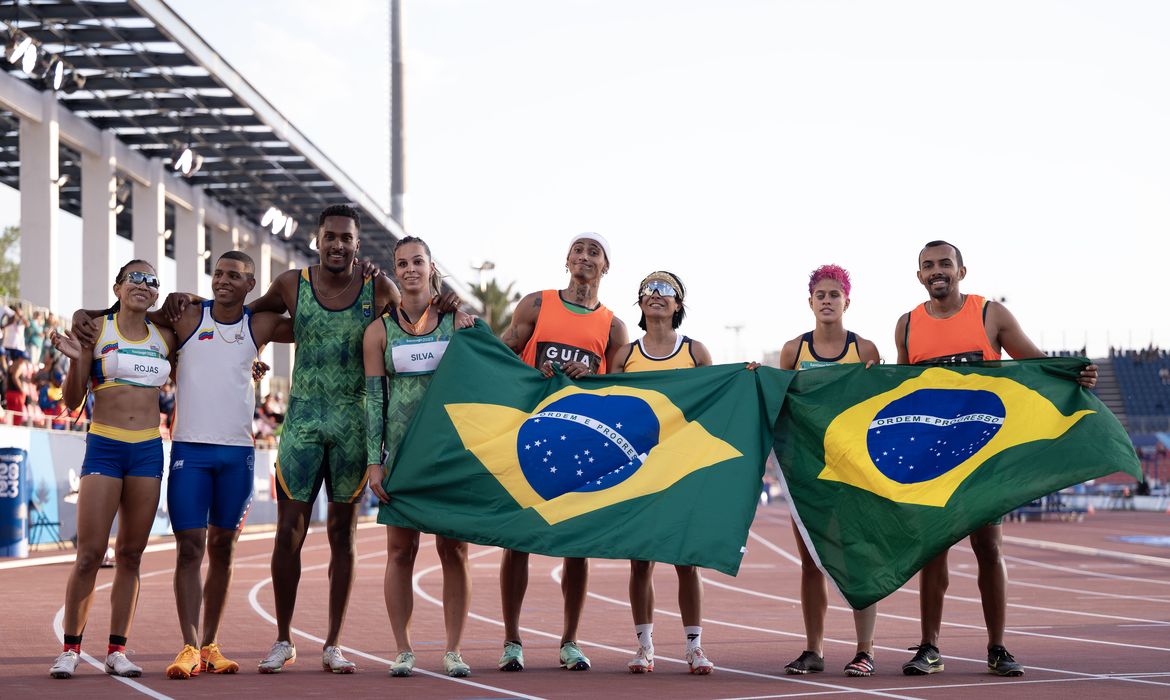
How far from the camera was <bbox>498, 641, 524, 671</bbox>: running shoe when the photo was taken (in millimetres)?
8211

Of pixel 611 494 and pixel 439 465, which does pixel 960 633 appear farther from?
pixel 439 465

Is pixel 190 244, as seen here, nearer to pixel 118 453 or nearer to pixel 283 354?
pixel 283 354

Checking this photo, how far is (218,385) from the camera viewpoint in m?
8.08

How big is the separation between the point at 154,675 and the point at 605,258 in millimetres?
3662

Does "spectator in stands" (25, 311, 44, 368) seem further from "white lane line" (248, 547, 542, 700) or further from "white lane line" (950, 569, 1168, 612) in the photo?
"white lane line" (950, 569, 1168, 612)

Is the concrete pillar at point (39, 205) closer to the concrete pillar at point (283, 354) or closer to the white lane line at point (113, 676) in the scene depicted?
the white lane line at point (113, 676)

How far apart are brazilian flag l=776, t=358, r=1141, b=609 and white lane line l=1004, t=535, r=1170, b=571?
1166cm

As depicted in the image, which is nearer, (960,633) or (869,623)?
(869,623)


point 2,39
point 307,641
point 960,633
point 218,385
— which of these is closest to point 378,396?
point 218,385

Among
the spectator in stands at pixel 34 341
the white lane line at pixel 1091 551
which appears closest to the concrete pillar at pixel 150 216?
the spectator in stands at pixel 34 341

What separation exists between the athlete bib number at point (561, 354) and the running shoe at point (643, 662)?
176cm

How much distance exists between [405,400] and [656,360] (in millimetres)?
1597

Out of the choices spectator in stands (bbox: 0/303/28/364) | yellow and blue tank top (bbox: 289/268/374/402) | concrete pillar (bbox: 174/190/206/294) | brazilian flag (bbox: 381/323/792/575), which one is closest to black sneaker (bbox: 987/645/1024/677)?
brazilian flag (bbox: 381/323/792/575)

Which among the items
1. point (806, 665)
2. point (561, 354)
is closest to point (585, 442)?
point (561, 354)
